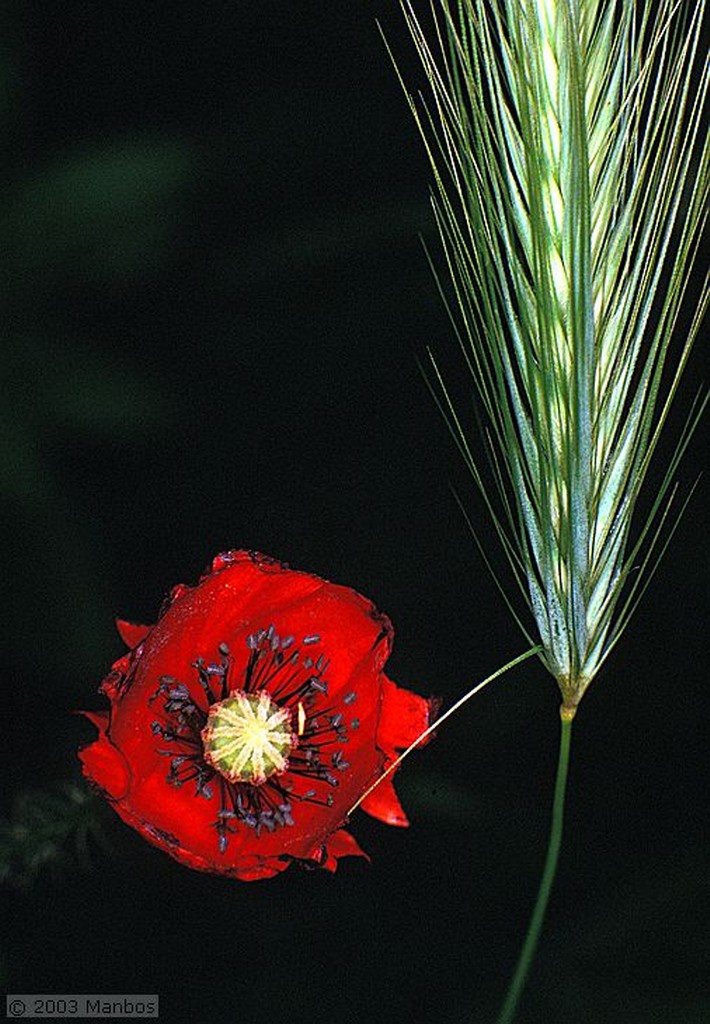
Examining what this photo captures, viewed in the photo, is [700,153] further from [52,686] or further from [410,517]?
[52,686]

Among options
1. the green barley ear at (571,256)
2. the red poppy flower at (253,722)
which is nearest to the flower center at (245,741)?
the red poppy flower at (253,722)

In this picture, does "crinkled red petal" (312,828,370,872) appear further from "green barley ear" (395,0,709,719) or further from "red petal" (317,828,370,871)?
"green barley ear" (395,0,709,719)

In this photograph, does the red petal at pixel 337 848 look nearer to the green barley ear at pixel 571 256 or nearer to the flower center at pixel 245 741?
the flower center at pixel 245 741

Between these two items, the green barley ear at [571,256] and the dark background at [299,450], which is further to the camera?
the dark background at [299,450]

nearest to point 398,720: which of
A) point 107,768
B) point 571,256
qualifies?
point 107,768

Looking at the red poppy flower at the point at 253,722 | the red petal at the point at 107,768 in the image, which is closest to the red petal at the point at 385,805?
the red poppy flower at the point at 253,722

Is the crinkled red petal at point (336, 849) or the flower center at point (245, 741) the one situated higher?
the flower center at point (245, 741)

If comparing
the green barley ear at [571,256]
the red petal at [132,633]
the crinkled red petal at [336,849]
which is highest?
the green barley ear at [571,256]

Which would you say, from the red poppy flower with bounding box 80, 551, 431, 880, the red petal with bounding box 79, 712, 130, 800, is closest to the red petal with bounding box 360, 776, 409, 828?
the red poppy flower with bounding box 80, 551, 431, 880
